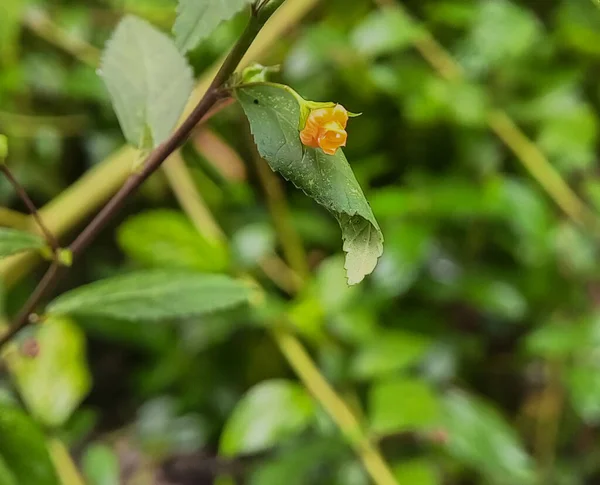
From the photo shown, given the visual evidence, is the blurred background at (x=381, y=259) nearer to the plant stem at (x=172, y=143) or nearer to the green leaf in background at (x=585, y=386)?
the green leaf in background at (x=585, y=386)

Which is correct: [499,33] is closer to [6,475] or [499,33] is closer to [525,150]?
[525,150]

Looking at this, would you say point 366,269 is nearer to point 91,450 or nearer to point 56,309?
point 56,309

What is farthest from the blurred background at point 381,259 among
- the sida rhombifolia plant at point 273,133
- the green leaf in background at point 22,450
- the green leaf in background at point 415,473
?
the sida rhombifolia plant at point 273,133

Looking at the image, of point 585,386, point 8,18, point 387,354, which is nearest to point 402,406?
point 387,354

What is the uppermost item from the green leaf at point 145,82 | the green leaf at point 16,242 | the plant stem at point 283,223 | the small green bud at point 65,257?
the green leaf at point 145,82

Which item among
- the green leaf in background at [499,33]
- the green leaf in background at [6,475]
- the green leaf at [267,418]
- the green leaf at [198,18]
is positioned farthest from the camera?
the green leaf in background at [499,33]

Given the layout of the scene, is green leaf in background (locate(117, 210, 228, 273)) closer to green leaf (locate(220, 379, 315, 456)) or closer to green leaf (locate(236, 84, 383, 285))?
green leaf (locate(220, 379, 315, 456))

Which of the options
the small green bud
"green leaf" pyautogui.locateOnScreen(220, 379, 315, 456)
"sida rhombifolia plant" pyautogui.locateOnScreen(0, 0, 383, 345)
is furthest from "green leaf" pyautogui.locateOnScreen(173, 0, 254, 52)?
"green leaf" pyautogui.locateOnScreen(220, 379, 315, 456)

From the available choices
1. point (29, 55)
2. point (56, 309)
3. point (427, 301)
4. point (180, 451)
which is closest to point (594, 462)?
point (427, 301)
